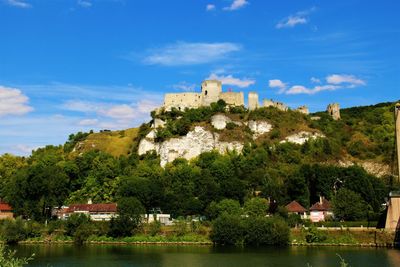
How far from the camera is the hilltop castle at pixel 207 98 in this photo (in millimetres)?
94438

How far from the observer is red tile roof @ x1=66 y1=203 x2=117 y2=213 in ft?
212

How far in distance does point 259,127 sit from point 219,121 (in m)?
7.59

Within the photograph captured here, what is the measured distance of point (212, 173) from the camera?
73.5m

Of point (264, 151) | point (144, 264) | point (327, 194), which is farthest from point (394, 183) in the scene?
point (144, 264)

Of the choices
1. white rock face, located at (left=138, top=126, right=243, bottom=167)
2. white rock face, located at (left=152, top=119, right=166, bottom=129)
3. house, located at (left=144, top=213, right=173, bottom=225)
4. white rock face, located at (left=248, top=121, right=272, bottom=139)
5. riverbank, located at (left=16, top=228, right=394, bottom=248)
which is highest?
white rock face, located at (left=152, top=119, right=166, bottom=129)

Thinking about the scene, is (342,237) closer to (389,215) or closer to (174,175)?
(389,215)

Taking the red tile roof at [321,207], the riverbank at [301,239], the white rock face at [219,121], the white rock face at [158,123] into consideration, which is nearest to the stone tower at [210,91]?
the white rock face at [219,121]

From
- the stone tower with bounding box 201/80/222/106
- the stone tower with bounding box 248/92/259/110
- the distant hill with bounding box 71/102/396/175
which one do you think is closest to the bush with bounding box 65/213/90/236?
the distant hill with bounding box 71/102/396/175

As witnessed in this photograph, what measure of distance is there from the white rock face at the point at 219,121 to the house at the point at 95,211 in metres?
28.4

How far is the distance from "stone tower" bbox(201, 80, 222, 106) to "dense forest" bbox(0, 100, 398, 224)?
3219 mm

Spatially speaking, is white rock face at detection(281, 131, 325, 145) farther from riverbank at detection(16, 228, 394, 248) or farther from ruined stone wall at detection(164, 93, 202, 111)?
riverbank at detection(16, 228, 394, 248)

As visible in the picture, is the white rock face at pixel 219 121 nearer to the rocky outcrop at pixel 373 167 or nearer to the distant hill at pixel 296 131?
the distant hill at pixel 296 131

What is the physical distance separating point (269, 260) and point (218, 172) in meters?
34.9

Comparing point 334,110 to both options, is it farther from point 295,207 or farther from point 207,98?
point 295,207
